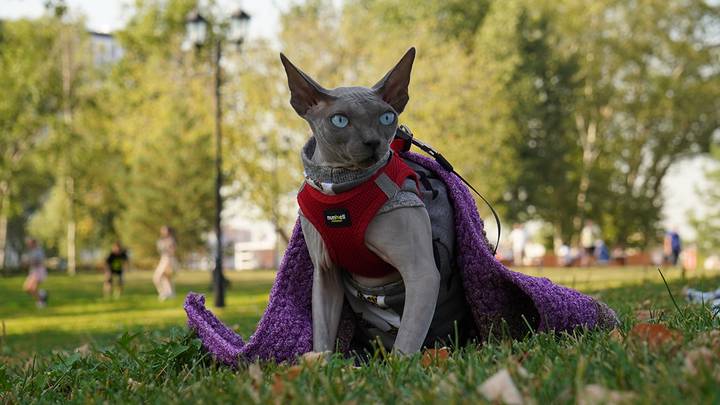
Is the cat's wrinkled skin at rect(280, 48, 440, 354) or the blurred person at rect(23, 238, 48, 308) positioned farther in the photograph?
the blurred person at rect(23, 238, 48, 308)

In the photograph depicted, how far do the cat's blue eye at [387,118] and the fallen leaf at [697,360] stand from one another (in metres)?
1.50

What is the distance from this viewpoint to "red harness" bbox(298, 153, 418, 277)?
3189 millimetres

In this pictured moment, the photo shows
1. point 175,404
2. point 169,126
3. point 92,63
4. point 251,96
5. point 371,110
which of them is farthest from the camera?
point 92,63

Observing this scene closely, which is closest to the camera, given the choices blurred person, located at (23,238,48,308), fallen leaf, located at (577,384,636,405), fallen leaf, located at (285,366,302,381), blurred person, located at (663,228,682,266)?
fallen leaf, located at (577,384,636,405)

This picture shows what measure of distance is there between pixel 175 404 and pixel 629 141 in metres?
45.2

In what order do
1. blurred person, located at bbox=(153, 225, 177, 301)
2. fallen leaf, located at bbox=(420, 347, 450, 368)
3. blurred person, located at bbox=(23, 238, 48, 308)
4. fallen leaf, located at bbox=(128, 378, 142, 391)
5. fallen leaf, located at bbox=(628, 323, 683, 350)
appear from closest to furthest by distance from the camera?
fallen leaf, located at bbox=(628, 323, 683, 350) < fallen leaf, located at bbox=(420, 347, 450, 368) < fallen leaf, located at bbox=(128, 378, 142, 391) < blurred person, located at bbox=(153, 225, 177, 301) < blurred person, located at bbox=(23, 238, 48, 308)

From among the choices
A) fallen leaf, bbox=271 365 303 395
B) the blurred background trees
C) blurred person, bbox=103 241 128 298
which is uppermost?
the blurred background trees

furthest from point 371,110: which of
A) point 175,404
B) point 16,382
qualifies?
point 16,382

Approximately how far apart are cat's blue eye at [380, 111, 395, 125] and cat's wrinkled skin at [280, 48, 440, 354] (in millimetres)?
16

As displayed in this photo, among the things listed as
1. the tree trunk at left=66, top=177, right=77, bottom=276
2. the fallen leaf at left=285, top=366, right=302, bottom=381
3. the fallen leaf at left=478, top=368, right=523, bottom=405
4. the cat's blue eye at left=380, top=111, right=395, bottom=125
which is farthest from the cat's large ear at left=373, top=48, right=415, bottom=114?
the tree trunk at left=66, top=177, right=77, bottom=276

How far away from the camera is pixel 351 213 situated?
319cm

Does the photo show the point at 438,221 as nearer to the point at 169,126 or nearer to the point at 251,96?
the point at 251,96

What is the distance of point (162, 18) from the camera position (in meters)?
49.6

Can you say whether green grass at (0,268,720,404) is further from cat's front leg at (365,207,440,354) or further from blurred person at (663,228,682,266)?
blurred person at (663,228,682,266)
